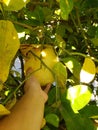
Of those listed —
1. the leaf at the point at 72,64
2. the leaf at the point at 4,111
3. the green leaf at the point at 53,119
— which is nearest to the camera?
the leaf at the point at 4,111

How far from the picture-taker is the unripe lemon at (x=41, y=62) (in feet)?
2.64

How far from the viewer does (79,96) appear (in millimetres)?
788

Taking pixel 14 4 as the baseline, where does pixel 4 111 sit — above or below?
below

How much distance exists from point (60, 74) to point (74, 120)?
3.8 inches

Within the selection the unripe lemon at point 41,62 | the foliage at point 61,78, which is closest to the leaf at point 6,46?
the foliage at point 61,78

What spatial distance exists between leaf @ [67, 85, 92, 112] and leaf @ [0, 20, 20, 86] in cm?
16

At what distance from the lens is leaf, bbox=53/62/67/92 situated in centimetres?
81

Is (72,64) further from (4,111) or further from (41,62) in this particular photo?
(4,111)

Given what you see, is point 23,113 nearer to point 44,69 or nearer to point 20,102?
point 20,102

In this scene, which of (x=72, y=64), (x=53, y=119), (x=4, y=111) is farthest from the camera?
(x=72, y=64)

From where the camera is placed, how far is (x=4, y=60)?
27.0 inches

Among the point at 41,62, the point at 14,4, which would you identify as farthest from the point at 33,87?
the point at 14,4

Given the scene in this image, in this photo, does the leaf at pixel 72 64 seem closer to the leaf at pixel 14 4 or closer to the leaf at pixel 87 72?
the leaf at pixel 87 72

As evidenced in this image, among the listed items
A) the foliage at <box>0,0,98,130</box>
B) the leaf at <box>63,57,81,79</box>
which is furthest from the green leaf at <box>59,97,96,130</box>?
the leaf at <box>63,57,81,79</box>
